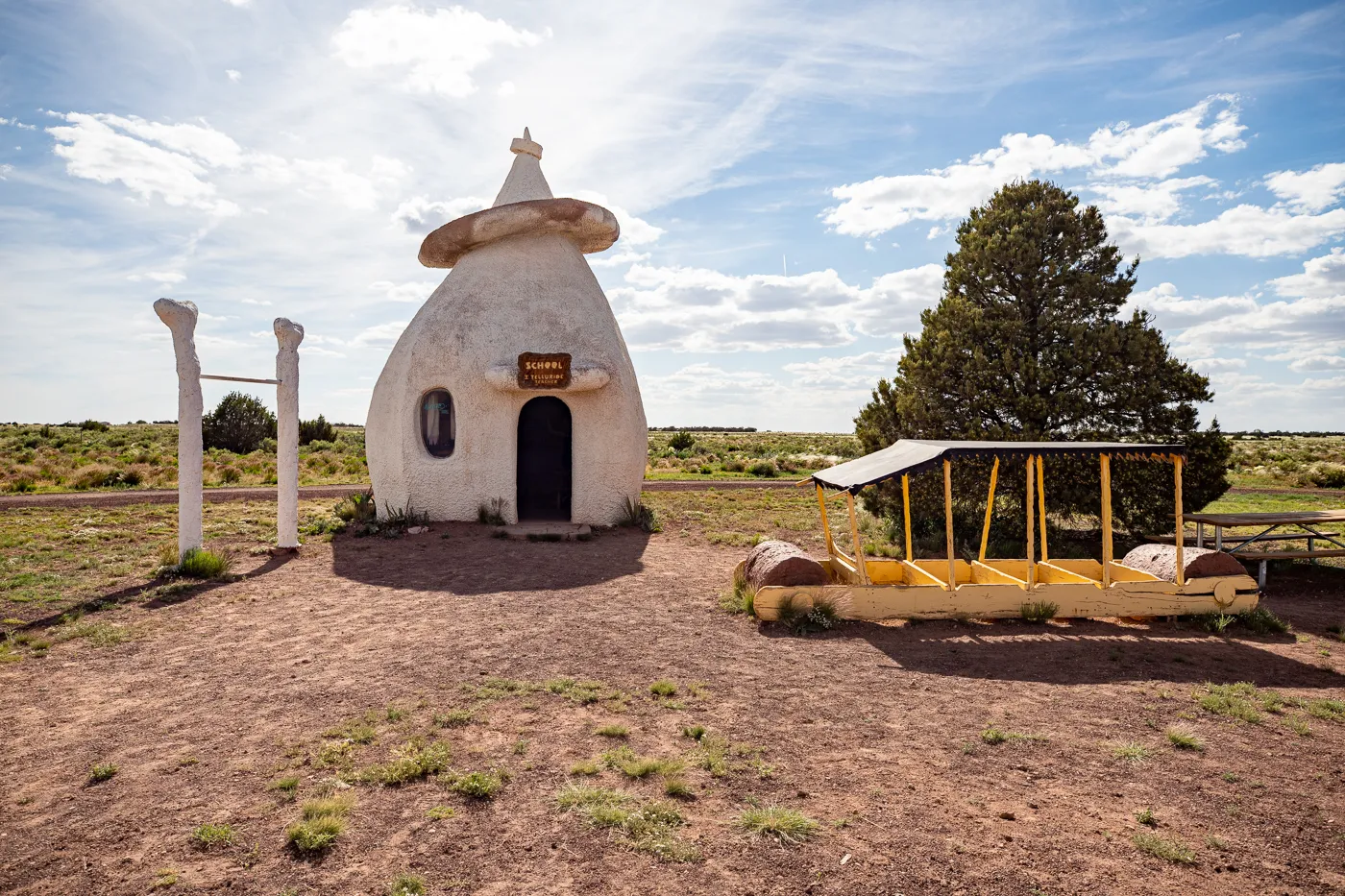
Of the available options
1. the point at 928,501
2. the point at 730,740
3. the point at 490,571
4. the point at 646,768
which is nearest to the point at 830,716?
the point at 730,740

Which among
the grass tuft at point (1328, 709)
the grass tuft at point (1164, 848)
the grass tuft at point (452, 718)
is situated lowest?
the grass tuft at point (1164, 848)

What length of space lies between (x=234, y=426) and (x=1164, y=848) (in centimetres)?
3653

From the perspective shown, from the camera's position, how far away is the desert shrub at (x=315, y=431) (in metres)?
38.2

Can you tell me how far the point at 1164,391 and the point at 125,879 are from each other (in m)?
12.6

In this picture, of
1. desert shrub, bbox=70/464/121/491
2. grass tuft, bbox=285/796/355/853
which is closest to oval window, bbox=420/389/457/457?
grass tuft, bbox=285/796/355/853

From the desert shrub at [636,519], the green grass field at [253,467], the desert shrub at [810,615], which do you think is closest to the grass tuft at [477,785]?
the desert shrub at [810,615]

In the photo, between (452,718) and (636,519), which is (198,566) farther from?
(636,519)

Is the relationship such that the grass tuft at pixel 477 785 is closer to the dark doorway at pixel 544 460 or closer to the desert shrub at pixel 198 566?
the desert shrub at pixel 198 566

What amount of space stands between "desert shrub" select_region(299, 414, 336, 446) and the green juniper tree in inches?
1321

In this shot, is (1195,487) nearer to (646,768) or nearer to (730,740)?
(730,740)

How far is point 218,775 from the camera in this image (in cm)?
433

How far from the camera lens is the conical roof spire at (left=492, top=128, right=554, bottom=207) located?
47.3 feet

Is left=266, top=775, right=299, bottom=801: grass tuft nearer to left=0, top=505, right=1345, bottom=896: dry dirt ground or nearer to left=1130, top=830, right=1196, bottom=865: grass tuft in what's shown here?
left=0, top=505, right=1345, bottom=896: dry dirt ground

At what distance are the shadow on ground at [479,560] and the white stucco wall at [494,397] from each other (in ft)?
2.60
